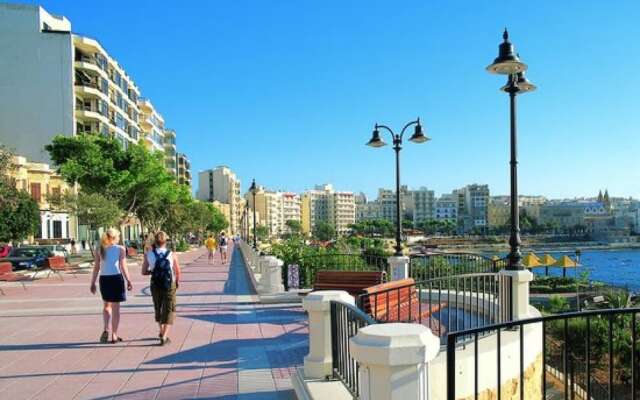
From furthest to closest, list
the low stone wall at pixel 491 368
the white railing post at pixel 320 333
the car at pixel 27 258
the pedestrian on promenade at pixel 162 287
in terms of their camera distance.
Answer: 1. the car at pixel 27 258
2. the pedestrian on promenade at pixel 162 287
3. the low stone wall at pixel 491 368
4. the white railing post at pixel 320 333

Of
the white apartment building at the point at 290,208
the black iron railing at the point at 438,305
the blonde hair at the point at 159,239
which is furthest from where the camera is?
the white apartment building at the point at 290,208

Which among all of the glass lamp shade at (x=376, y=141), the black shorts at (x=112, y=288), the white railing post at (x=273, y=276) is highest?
the glass lamp shade at (x=376, y=141)

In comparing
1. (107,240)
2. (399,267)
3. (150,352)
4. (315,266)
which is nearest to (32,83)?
(315,266)

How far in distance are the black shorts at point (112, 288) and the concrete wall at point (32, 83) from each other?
48257mm

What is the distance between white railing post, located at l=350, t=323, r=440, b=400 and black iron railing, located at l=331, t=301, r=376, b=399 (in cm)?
91

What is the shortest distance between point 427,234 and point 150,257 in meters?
167

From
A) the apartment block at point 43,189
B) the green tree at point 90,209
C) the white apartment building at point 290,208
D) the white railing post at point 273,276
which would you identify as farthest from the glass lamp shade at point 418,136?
the white apartment building at point 290,208

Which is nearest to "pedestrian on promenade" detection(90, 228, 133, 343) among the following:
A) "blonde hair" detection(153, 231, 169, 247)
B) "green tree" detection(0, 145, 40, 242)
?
"blonde hair" detection(153, 231, 169, 247)

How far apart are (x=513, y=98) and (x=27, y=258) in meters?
25.8

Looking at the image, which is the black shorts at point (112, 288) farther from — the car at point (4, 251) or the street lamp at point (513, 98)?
the car at point (4, 251)

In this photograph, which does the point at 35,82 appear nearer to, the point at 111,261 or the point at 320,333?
the point at 111,261

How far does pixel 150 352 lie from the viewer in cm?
764

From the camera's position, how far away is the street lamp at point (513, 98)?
7.79 metres

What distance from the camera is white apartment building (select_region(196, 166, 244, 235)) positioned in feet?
520
